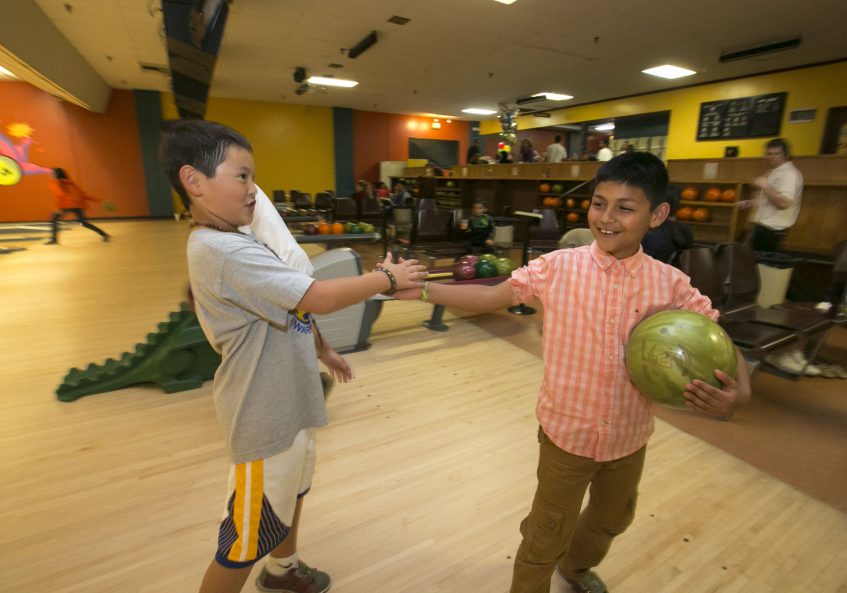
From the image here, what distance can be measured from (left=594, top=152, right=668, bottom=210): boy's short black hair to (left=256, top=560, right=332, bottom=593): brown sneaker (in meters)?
1.64

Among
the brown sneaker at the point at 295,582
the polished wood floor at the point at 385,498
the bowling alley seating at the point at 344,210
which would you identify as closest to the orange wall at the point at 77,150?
the bowling alley seating at the point at 344,210

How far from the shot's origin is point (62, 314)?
4.52 meters

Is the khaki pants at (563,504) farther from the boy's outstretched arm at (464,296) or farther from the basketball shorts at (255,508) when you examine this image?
the basketball shorts at (255,508)

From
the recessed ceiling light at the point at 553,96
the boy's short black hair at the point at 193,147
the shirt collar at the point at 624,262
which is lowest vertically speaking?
the shirt collar at the point at 624,262

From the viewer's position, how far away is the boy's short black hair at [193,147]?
1030mm

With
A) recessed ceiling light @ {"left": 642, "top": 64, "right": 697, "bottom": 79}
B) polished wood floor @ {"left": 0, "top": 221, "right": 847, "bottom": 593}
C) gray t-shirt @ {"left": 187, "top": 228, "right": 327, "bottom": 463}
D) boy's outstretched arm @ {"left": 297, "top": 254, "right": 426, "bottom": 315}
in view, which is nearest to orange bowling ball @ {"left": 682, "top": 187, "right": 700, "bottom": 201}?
recessed ceiling light @ {"left": 642, "top": 64, "right": 697, "bottom": 79}

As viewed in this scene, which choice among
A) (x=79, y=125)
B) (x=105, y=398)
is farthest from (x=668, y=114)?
(x=79, y=125)

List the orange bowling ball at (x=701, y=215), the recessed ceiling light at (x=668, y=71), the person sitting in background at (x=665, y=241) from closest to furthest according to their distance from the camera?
the person sitting in background at (x=665, y=241) < the orange bowling ball at (x=701, y=215) < the recessed ceiling light at (x=668, y=71)

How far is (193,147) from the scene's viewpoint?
40.5 inches

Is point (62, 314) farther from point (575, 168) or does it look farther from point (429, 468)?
point (575, 168)

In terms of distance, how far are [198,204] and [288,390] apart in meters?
0.52

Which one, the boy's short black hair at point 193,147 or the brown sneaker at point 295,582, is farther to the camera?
the brown sneaker at point 295,582

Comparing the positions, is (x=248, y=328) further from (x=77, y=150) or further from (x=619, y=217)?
(x=77, y=150)

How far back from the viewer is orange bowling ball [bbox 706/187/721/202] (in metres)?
6.16
